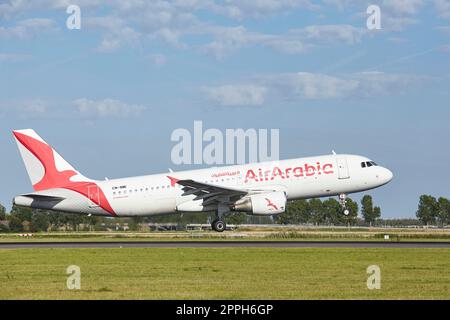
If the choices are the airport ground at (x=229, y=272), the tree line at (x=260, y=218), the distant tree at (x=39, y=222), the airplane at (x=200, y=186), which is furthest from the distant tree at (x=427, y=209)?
the airport ground at (x=229, y=272)

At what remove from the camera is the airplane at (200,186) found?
5653cm

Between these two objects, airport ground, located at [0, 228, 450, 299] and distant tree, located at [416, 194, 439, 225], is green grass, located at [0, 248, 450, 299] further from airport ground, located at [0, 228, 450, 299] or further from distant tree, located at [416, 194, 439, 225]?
distant tree, located at [416, 194, 439, 225]

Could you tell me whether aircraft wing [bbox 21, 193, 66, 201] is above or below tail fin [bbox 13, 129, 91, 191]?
below

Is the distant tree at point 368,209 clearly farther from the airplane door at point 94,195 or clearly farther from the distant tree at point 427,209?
the airplane door at point 94,195

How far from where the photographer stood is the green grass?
23359 mm

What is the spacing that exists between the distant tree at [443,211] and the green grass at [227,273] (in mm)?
96089

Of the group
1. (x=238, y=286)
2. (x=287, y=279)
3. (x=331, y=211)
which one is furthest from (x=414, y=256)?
(x=331, y=211)

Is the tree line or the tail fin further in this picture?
the tree line

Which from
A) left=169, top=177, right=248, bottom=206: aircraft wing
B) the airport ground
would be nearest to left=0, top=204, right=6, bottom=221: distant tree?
left=169, top=177, right=248, bottom=206: aircraft wing

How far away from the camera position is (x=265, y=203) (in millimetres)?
56094

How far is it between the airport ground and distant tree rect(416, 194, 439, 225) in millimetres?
95132

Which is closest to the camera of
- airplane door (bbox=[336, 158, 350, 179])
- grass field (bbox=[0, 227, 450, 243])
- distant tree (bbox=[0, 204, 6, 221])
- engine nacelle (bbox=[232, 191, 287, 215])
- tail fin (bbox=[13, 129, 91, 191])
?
engine nacelle (bbox=[232, 191, 287, 215])
